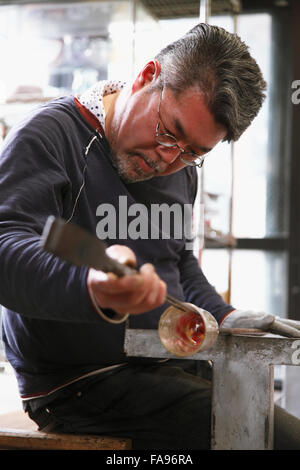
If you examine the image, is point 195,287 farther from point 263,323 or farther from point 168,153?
point 168,153

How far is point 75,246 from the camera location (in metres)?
0.66

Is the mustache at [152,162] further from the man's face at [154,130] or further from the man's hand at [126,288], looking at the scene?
the man's hand at [126,288]

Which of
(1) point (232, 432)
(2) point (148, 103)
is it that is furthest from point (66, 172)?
(1) point (232, 432)

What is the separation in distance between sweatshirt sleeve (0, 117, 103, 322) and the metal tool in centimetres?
12

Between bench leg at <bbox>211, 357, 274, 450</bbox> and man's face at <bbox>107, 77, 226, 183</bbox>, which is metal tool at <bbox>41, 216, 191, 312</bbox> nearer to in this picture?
bench leg at <bbox>211, 357, 274, 450</bbox>

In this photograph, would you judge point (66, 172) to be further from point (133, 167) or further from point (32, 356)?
point (32, 356)

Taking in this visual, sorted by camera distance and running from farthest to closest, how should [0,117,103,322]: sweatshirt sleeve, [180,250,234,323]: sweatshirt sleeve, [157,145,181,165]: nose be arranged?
[180,250,234,323]: sweatshirt sleeve, [157,145,181,165]: nose, [0,117,103,322]: sweatshirt sleeve

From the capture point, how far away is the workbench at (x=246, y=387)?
0.98 metres

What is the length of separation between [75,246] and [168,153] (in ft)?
2.04

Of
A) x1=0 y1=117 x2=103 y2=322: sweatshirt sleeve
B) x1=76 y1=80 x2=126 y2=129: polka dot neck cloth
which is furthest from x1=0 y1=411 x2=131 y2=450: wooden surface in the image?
x1=76 y1=80 x2=126 y2=129: polka dot neck cloth

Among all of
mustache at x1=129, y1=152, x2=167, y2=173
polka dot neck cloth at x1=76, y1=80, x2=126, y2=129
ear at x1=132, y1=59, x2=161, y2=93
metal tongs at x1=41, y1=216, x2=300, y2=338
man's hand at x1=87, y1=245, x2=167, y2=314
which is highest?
ear at x1=132, y1=59, x2=161, y2=93

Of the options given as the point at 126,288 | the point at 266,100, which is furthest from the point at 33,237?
the point at 266,100

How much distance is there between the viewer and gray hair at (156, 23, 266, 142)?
1.16 m

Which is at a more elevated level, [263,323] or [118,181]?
[118,181]
